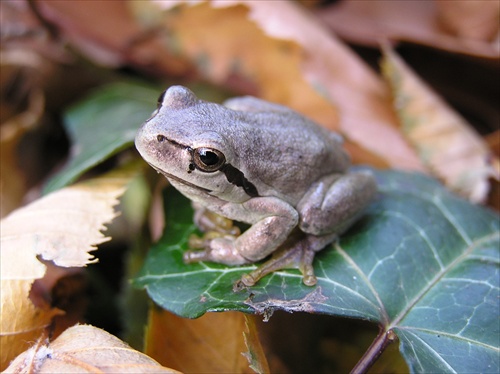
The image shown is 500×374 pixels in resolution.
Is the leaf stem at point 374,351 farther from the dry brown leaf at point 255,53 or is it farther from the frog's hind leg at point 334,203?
the dry brown leaf at point 255,53

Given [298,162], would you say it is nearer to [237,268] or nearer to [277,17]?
[237,268]

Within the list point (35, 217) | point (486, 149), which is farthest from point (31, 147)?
point (486, 149)

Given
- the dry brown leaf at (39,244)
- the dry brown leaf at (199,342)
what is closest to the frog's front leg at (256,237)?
the dry brown leaf at (199,342)

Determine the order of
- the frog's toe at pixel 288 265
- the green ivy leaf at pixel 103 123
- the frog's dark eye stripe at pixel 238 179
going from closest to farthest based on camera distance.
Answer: the frog's toe at pixel 288 265 < the frog's dark eye stripe at pixel 238 179 < the green ivy leaf at pixel 103 123

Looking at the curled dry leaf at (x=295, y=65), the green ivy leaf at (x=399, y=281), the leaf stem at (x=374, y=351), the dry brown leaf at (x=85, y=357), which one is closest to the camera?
the dry brown leaf at (x=85, y=357)

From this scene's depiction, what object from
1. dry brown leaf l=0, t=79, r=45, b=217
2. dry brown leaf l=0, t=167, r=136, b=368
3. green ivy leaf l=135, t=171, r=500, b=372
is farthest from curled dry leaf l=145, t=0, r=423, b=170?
dry brown leaf l=0, t=167, r=136, b=368

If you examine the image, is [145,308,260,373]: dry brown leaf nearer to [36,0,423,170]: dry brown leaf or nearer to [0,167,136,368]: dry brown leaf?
[0,167,136,368]: dry brown leaf

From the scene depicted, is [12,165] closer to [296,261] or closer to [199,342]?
[199,342]
